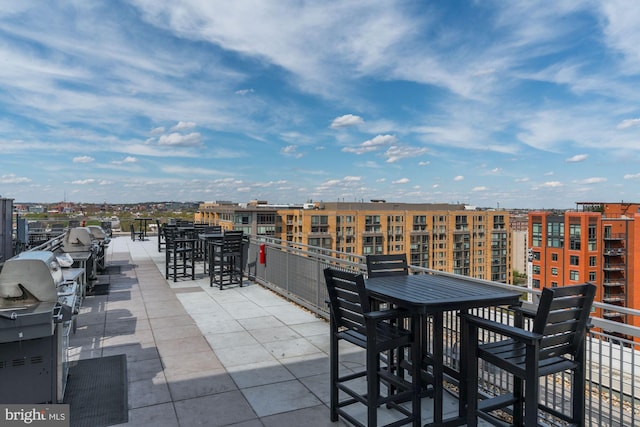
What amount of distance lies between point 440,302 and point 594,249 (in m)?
48.9

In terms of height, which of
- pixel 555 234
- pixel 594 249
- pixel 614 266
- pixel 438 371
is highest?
pixel 438 371

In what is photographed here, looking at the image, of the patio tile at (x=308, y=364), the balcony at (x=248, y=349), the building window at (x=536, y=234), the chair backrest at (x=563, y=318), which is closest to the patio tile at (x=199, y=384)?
the balcony at (x=248, y=349)

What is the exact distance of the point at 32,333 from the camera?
2.53 meters

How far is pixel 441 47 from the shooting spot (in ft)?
62.1

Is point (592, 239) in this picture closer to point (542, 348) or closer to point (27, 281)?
point (542, 348)

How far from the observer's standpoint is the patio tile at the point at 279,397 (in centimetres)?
291

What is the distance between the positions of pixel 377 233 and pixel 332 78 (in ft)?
111

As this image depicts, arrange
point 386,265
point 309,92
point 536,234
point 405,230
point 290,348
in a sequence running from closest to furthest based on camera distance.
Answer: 1. point 386,265
2. point 290,348
3. point 309,92
4. point 536,234
5. point 405,230

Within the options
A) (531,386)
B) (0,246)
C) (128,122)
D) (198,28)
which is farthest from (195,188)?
(531,386)

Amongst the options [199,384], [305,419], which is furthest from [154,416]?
[305,419]

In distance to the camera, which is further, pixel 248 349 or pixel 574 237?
pixel 574 237

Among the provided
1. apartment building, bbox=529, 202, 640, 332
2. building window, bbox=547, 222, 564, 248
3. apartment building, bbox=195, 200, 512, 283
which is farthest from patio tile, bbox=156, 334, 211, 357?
building window, bbox=547, 222, 564, 248

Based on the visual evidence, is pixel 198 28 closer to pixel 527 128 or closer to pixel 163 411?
pixel 163 411

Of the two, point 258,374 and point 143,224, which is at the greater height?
point 143,224
